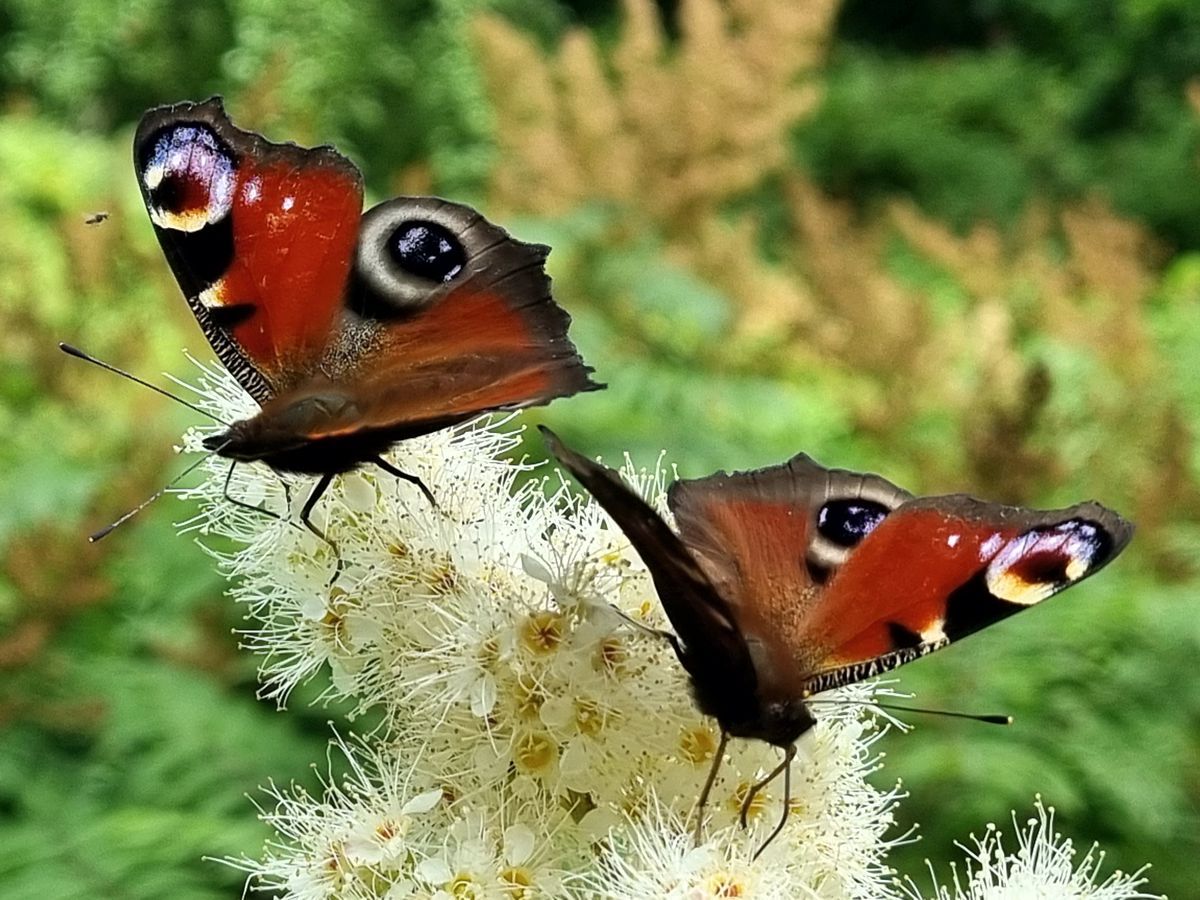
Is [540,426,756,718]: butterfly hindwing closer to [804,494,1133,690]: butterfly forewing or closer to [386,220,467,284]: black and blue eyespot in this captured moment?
[804,494,1133,690]: butterfly forewing

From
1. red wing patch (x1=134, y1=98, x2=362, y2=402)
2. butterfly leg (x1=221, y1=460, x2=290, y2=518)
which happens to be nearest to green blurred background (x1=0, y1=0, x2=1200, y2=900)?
butterfly leg (x1=221, y1=460, x2=290, y2=518)

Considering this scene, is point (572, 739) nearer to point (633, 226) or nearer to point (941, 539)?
point (941, 539)

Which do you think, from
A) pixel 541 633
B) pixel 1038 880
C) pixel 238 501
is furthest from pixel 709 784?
pixel 238 501

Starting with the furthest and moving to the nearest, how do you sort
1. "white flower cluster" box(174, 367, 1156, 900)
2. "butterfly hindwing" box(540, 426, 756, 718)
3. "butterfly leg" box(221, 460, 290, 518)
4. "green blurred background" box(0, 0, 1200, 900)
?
"green blurred background" box(0, 0, 1200, 900)
"butterfly leg" box(221, 460, 290, 518)
"white flower cluster" box(174, 367, 1156, 900)
"butterfly hindwing" box(540, 426, 756, 718)

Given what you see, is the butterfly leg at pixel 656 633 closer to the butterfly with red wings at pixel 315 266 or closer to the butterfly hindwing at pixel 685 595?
the butterfly hindwing at pixel 685 595

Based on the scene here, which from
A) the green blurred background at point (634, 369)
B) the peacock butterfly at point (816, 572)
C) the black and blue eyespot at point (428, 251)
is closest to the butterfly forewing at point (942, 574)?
the peacock butterfly at point (816, 572)

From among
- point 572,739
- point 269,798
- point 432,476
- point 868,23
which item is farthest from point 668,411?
point 868,23
